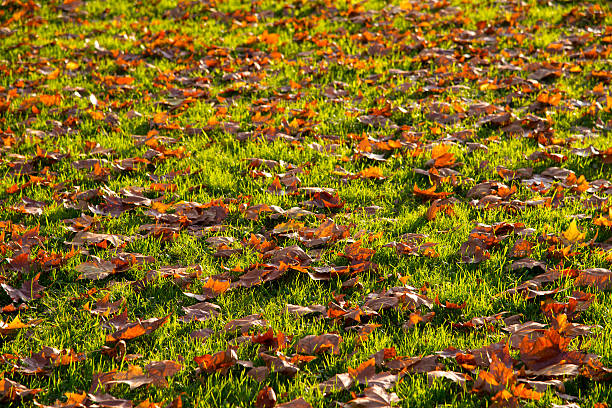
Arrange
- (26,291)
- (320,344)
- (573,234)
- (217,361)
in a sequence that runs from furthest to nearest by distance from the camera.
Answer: (573,234), (26,291), (320,344), (217,361)

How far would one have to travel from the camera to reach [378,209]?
13.6ft

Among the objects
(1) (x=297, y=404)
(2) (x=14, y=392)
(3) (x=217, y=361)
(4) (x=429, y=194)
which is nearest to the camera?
(1) (x=297, y=404)

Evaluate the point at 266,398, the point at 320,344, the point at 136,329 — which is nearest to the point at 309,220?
the point at 320,344

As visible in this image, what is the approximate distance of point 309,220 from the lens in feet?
13.3

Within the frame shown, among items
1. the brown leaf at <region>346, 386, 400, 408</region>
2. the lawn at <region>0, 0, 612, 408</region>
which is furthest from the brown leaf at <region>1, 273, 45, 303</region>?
the brown leaf at <region>346, 386, 400, 408</region>

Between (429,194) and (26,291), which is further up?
(429,194)

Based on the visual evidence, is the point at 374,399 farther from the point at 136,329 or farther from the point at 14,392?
the point at 14,392

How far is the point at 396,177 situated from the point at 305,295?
60.7 inches

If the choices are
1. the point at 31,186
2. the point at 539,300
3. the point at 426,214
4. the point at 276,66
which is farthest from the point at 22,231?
the point at 276,66

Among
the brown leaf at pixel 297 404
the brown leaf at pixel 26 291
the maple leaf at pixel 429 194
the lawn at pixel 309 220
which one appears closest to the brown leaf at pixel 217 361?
the lawn at pixel 309 220

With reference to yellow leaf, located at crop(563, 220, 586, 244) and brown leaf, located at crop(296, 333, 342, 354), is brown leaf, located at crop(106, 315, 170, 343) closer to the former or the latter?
brown leaf, located at crop(296, 333, 342, 354)

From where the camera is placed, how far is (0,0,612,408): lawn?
2.72 m

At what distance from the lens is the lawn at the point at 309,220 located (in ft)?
8.92

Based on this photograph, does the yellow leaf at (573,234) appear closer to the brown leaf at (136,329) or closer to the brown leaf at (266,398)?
the brown leaf at (266,398)
